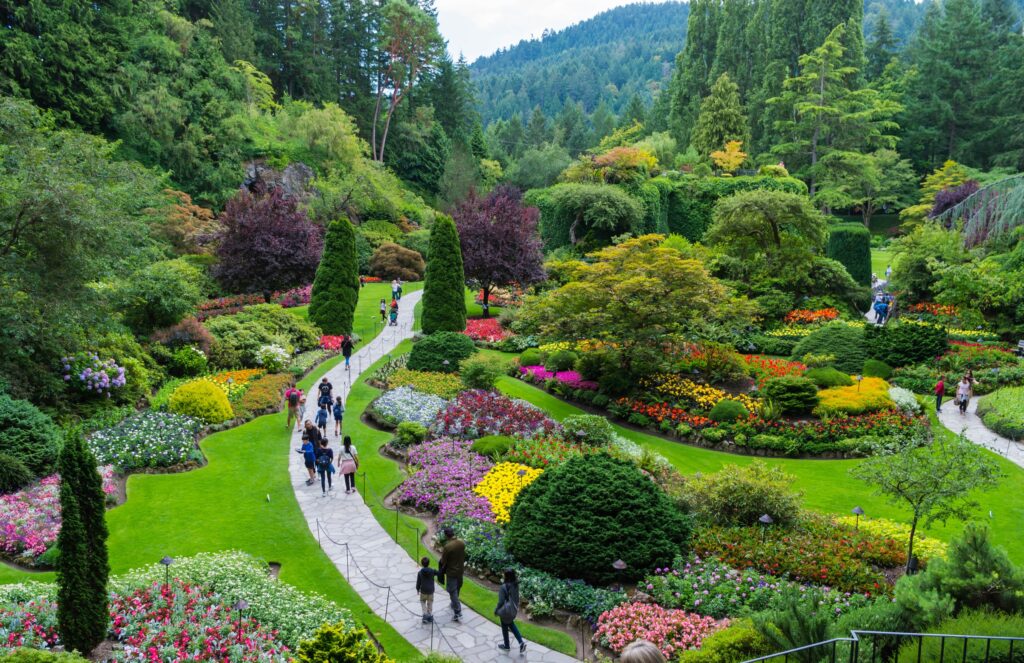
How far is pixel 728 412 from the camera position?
19234 mm

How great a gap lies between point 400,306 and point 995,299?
25416 mm

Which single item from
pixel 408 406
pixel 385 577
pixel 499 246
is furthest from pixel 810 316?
pixel 385 577

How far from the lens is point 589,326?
21562mm

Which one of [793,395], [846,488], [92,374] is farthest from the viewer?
[793,395]

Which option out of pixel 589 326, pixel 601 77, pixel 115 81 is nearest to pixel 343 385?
pixel 589 326

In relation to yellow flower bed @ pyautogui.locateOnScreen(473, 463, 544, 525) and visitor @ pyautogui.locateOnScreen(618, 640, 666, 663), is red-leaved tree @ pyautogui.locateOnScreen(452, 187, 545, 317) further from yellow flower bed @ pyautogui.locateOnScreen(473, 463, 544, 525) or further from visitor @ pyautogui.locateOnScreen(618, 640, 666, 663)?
visitor @ pyautogui.locateOnScreen(618, 640, 666, 663)

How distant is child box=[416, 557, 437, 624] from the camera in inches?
394

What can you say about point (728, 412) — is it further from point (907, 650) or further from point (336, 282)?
point (336, 282)

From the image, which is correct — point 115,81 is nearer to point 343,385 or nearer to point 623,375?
point 343,385

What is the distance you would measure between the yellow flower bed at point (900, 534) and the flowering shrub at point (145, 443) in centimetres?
1389

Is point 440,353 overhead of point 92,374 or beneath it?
beneath

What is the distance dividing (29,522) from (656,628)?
34.5ft

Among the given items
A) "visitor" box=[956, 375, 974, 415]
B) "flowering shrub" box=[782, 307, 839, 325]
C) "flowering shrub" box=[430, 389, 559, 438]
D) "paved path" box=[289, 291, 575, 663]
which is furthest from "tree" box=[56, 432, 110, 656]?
"flowering shrub" box=[782, 307, 839, 325]

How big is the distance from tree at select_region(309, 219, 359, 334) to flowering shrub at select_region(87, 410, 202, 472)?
36.2 ft
